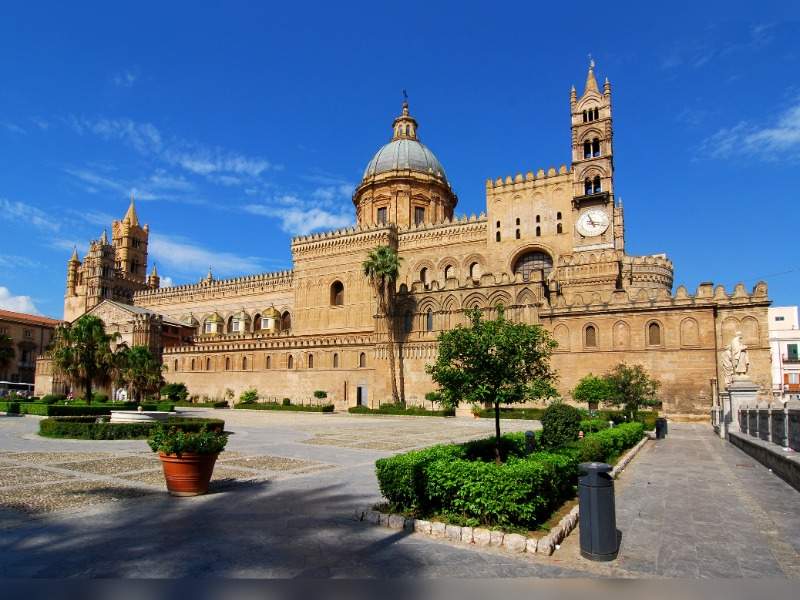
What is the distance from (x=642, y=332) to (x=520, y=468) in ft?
113

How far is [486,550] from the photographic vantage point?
6699 millimetres

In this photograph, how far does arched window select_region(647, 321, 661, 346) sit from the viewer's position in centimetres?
3806

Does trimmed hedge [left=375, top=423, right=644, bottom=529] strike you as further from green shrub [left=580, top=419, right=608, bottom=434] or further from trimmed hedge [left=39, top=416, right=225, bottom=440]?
trimmed hedge [left=39, top=416, right=225, bottom=440]

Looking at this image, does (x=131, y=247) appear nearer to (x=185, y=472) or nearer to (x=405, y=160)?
(x=405, y=160)

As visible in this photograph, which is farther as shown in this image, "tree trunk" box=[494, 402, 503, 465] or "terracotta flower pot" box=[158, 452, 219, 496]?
"tree trunk" box=[494, 402, 503, 465]

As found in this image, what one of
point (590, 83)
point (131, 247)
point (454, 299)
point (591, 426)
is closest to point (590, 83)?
point (590, 83)

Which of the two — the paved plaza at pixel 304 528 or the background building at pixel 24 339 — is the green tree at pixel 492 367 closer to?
the paved plaza at pixel 304 528

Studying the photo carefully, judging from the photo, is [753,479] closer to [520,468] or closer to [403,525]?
[520,468]

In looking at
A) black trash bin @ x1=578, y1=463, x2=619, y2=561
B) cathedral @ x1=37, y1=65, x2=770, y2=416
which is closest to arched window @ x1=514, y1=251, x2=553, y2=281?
cathedral @ x1=37, y1=65, x2=770, y2=416

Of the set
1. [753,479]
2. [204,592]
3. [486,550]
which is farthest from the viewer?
[753,479]

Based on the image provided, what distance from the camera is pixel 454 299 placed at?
152 feet

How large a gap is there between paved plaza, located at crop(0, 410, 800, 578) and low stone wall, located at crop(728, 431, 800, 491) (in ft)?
0.91

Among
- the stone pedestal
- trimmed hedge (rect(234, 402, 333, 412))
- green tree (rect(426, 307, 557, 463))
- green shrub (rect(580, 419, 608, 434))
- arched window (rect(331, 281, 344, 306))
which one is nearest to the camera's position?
green tree (rect(426, 307, 557, 463))

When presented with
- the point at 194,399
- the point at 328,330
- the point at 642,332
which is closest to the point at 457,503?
the point at 642,332
